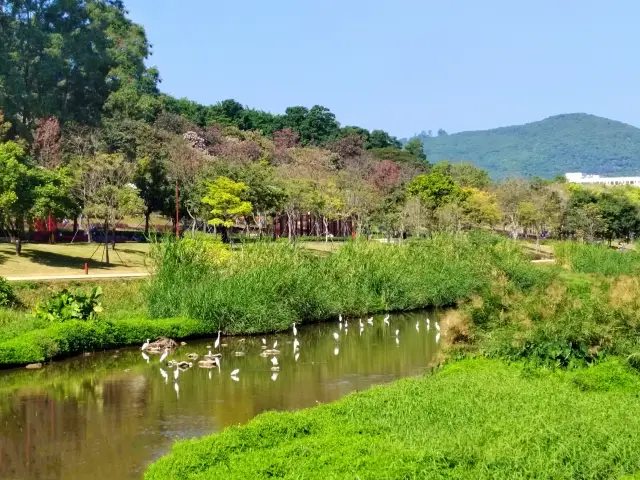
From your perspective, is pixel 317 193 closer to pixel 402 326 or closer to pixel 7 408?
pixel 402 326

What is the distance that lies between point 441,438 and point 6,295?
21152mm

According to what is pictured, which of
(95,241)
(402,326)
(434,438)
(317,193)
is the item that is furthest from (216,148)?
(434,438)

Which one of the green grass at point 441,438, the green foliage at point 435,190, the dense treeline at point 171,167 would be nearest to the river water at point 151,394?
the green grass at point 441,438

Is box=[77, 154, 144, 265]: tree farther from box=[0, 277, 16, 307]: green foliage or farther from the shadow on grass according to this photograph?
box=[0, 277, 16, 307]: green foliage

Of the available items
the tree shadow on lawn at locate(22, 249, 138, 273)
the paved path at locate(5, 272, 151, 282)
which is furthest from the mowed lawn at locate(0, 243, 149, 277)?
the paved path at locate(5, 272, 151, 282)

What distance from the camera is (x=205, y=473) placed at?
10.5m

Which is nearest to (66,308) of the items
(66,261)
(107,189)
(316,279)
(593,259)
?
(316,279)

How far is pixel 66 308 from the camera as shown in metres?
25.0

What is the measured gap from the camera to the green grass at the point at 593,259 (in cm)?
4212

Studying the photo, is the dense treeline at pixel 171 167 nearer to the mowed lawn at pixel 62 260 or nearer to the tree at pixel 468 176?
the tree at pixel 468 176

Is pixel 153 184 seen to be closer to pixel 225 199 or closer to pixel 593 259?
pixel 225 199

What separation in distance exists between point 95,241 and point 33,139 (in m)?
10.9

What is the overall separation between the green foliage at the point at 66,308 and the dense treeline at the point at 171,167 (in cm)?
1052

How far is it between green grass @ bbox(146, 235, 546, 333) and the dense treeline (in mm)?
10048
